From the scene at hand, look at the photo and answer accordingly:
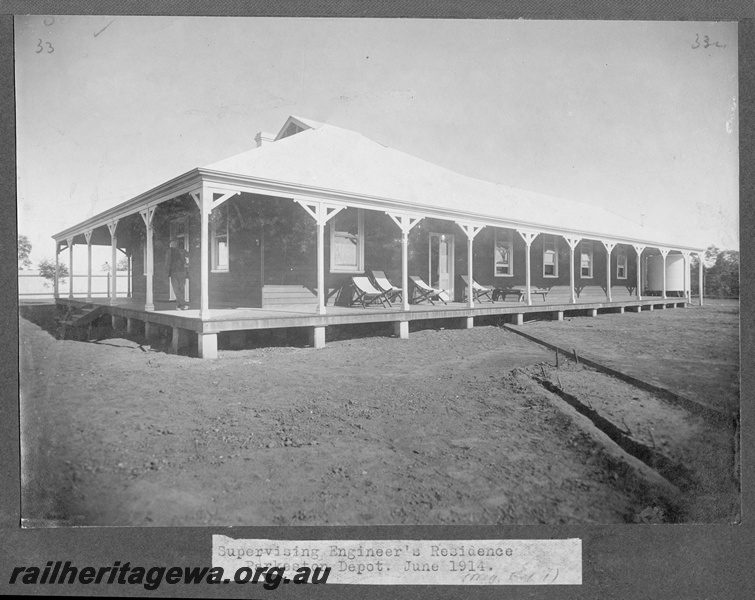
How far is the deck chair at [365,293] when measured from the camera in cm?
680

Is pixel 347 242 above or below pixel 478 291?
above

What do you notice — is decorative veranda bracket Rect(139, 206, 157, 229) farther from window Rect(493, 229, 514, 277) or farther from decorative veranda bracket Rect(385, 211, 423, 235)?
window Rect(493, 229, 514, 277)

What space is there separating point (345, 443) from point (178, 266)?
13.4 ft


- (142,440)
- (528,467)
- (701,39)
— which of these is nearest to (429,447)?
(528,467)

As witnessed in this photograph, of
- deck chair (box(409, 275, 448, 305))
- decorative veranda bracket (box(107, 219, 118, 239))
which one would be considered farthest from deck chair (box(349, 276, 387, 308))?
decorative veranda bracket (box(107, 219, 118, 239))

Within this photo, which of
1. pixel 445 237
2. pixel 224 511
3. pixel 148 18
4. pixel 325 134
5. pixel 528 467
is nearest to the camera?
pixel 224 511

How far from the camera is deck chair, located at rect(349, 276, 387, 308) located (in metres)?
6.80

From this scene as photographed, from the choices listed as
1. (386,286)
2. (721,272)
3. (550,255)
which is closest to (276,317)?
(386,286)

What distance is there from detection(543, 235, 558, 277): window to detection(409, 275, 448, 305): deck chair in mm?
2423

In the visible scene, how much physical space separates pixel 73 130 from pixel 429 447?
404 centimetres

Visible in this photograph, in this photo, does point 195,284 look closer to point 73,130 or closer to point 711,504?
point 73,130

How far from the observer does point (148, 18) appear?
11.4 ft

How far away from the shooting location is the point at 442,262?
8570 mm
